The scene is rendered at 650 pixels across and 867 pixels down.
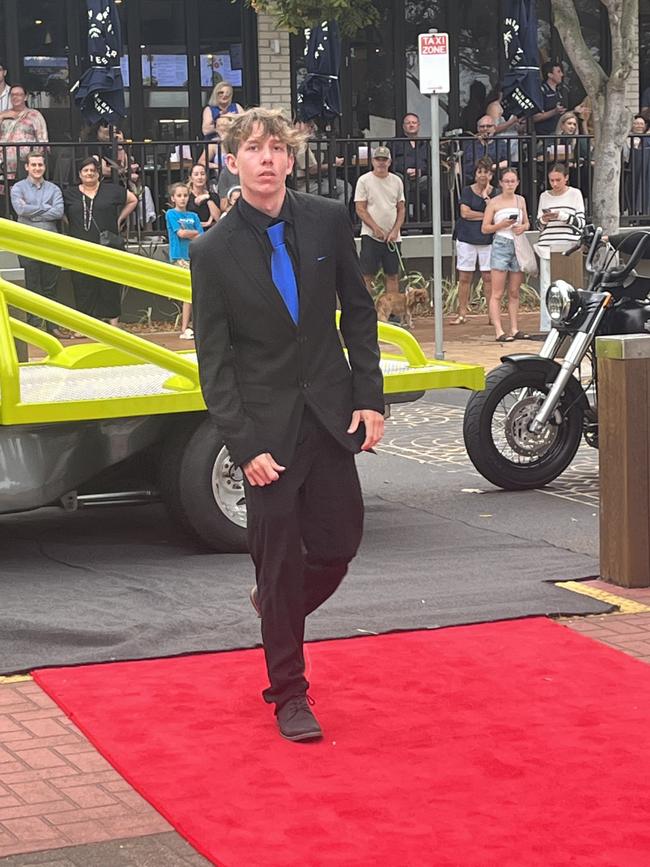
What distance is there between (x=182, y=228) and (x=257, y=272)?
43.4 ft

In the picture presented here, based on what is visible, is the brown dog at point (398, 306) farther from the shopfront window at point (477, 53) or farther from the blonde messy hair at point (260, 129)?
the blonde messy hair at point (260, 129)

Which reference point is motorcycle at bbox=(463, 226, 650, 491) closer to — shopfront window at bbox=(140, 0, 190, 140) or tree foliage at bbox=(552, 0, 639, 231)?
tree foliage at bbox=(552, 0, 639, 231)

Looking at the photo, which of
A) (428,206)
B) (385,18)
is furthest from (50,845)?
(385,18)

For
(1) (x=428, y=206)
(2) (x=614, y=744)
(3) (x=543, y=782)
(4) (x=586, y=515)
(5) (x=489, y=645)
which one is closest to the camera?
(3) (x=543, y=782)

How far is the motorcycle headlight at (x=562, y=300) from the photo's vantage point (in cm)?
950

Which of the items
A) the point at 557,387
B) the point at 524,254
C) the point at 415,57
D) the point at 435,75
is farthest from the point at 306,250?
the point at 415,57

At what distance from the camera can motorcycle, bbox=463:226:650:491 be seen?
9484 mm

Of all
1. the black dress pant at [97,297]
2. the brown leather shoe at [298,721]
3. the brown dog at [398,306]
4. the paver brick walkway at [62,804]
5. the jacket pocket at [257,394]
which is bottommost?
the paver brick walkway at [62,804]

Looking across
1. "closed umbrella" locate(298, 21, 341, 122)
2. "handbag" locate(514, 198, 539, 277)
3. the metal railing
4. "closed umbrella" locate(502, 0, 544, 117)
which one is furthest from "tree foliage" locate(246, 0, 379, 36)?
"handbag" locate(514, 198, 539, 277)

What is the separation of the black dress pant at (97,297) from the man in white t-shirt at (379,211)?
110 inches

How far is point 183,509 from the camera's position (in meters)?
7.95

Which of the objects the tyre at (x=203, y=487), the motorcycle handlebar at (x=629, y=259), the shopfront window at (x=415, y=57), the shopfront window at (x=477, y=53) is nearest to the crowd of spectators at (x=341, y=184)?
the shopfront window at (x=415, y=57)

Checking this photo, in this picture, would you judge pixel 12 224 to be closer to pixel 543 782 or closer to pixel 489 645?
pixel 489 645

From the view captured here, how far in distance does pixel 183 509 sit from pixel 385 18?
19.4m
